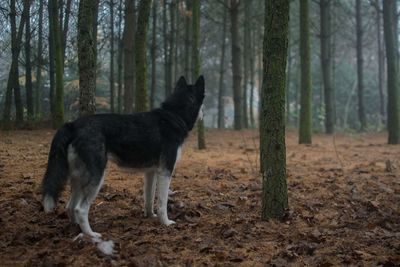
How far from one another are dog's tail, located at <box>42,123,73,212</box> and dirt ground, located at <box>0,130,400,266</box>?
0.54 m

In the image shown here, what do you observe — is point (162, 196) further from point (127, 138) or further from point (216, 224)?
point (127, 138)

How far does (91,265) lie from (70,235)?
114cm

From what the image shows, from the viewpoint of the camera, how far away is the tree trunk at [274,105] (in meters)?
6.00

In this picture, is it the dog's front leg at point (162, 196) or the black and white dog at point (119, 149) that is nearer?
the black and white dog at point (119, 149)

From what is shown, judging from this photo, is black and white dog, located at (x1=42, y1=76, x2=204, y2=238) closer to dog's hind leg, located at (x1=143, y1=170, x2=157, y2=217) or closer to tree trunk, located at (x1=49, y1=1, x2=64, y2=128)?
dog's hind leg, located at (x1=143, y1=170, x2=157, y2=217)

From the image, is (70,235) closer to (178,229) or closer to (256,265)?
(178,229)

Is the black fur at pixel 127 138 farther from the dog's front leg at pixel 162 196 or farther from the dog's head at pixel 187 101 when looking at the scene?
the dog's front leg at pixel 162 196

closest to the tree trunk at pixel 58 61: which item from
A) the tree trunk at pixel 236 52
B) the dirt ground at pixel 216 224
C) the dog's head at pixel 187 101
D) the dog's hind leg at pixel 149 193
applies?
the dirt ground at pixel 216 224

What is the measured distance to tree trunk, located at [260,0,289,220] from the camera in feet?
19.7

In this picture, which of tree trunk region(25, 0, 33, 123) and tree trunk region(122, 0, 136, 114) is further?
tree trunk region(25, 0, 33, 123)

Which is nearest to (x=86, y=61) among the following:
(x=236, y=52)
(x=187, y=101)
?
(x=187, y=101)

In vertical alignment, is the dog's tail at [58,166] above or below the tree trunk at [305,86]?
below

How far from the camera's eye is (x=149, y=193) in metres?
6.57

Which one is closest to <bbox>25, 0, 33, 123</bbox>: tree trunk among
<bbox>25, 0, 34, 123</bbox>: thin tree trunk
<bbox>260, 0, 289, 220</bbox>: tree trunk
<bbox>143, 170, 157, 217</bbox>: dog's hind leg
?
<bbox>25, 0, 34, 123</bbox>: thin tree trunk
